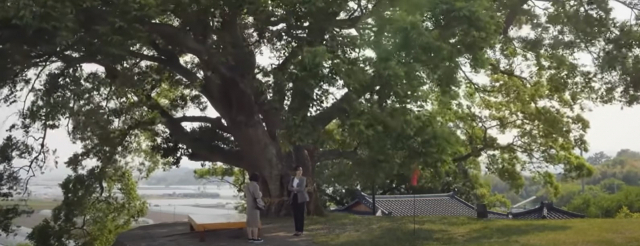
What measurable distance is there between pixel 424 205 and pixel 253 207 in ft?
70.3

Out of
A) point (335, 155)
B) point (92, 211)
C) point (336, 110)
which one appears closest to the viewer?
point (336, 110)

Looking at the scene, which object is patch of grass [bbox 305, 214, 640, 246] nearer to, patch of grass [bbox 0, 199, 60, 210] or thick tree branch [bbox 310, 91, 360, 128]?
thick tree branch [bbox 310, 91, 360, 128]

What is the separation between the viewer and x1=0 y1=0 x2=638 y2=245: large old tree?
970 centimetres

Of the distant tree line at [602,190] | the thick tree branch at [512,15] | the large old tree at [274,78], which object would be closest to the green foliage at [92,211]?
the large old tree at [274,78]

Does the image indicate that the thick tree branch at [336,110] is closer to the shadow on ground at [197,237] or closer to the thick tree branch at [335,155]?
the thick tree branch at [335,155]

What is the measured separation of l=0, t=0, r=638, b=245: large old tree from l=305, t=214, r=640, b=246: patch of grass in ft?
3.35

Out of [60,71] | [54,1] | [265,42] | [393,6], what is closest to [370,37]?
[393,6]

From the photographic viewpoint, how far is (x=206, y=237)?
11.4 m

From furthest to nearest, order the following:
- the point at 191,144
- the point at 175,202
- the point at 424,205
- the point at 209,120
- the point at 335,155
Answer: the point at 424,205 < the point at 175,202 < the point at 209,120 < the point at 191,144 < the point at 335,155

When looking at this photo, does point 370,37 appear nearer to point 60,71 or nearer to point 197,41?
point 197,41

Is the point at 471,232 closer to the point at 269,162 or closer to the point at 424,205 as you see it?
the point at 269,162

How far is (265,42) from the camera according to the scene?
41.5ft

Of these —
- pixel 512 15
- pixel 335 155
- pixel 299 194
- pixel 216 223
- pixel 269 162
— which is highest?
pixel 512 15

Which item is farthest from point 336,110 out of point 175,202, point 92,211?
point 175,202
